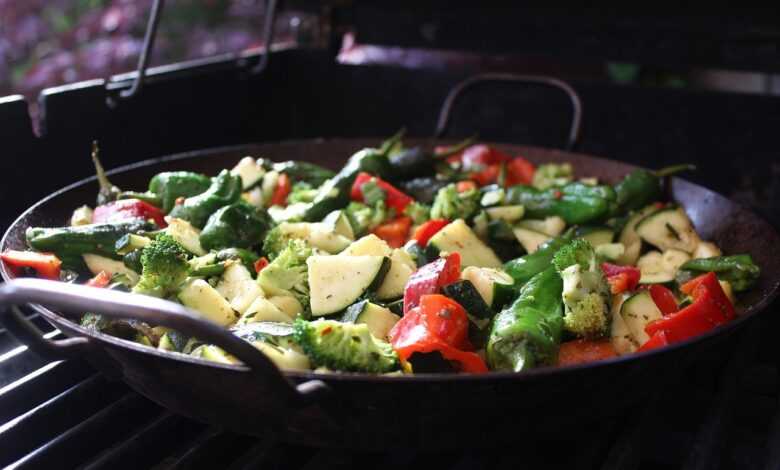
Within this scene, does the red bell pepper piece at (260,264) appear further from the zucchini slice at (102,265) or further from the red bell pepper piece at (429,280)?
the red bell pepper piece at (429,280)

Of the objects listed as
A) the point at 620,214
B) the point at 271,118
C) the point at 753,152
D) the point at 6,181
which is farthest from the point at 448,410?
the point at 271,118

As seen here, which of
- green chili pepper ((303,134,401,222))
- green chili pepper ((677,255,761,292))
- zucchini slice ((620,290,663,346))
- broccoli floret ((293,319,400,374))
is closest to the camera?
broccoli floret ((293,319,400,374))

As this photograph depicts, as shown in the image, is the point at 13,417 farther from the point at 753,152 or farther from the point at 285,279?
the point at 753,152

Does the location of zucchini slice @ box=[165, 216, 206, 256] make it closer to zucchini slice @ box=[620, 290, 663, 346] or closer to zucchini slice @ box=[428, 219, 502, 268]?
zucchini slice @ box=[428, 219, 502, 268]

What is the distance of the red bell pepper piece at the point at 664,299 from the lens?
202 cm

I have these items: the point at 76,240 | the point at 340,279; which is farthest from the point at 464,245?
the point at 76,240

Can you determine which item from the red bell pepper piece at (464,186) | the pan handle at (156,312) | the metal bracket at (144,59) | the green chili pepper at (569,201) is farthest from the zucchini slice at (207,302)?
the metal bracket at (144,59)

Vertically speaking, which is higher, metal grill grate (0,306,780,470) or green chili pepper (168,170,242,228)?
green chili pepper (168,170,242,228)

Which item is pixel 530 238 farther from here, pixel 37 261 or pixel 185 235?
pixel 37 261

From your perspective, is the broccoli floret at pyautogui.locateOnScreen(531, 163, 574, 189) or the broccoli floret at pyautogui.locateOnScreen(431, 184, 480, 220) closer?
the broccoli floret at pyautogui.locateOnScreen(431, 184, 480, 220)

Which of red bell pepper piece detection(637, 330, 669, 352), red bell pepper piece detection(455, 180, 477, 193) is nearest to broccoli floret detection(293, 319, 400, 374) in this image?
red bell pepper piece detection(637, 330, 669, 352)

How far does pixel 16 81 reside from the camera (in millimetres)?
4914

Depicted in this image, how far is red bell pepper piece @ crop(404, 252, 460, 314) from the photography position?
187cm

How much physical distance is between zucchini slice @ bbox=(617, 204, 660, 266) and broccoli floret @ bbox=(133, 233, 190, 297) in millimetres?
1346
